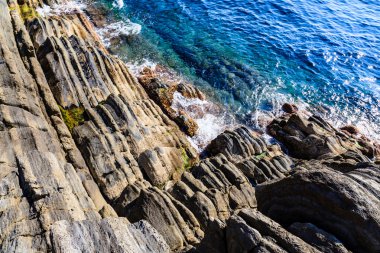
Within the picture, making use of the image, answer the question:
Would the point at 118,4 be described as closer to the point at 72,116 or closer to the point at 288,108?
the point at 288,108

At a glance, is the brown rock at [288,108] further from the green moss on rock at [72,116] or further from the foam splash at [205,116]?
the green moss on rock at [72,116]

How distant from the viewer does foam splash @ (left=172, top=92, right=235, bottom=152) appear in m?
32.5

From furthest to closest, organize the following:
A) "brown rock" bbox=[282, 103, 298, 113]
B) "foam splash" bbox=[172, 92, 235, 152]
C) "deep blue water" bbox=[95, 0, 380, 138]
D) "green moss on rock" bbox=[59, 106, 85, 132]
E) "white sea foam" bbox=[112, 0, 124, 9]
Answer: "white sea foam" bbox=[112, 0, 124, 9]
"deep blue water" bbox=[95, 0, 380, 138]
"brown rock" bbox=[282, 103, 298, 113]
"foam splash" bbox=[172, 92, 235, 152]
"green moss on rock" bbox=[59, 106, 85, 132]

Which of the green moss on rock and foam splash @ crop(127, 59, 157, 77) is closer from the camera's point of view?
the green moss on rock

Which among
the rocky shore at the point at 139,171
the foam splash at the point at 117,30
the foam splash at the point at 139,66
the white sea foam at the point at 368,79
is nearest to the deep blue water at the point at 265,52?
the white sea foam at the point at 368,79

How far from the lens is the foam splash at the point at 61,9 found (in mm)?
41072

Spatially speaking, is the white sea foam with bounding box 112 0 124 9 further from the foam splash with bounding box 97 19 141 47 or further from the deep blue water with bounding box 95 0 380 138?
the foam splash with bounding box 97 19 141 47

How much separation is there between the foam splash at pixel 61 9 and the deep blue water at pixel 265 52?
5.23m

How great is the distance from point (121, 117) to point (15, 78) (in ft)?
25.9

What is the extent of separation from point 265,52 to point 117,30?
70.2 ft

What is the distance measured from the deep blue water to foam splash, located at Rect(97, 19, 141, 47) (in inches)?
46.6

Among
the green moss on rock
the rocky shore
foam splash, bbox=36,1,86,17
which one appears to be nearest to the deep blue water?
the rocky shore

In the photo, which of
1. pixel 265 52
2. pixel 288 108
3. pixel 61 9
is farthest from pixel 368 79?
pixel 61 9

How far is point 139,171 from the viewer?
72.9 feet
